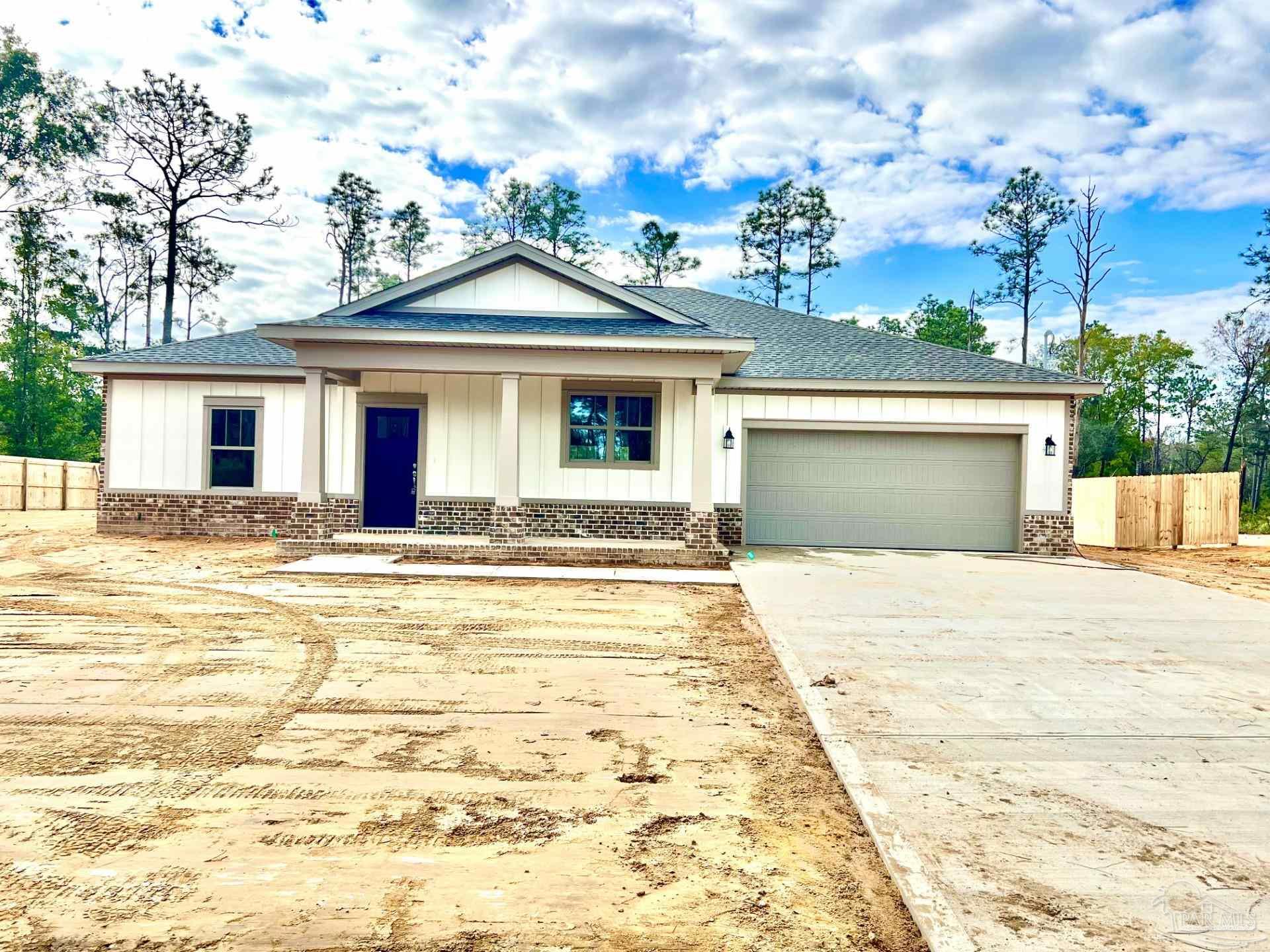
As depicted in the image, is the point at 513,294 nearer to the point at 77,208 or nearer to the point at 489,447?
the point at 489,447

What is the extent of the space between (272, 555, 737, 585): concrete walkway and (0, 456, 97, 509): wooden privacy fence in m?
14.7

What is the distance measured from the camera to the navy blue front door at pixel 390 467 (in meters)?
12.2

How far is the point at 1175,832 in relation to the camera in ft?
8.74

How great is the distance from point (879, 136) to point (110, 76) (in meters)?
26.5

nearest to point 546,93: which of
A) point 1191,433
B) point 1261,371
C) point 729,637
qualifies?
point 729,637

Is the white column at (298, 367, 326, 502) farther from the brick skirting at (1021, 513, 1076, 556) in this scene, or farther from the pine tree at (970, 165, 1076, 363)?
the pine tree at (970, 165, 1076, 363)

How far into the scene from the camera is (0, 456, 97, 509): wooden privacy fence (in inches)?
728

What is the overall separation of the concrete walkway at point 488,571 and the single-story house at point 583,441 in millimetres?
1463

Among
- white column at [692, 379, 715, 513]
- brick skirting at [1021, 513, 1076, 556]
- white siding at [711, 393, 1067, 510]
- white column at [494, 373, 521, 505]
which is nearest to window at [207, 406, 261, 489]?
white column at [494, 373, 521, 505]

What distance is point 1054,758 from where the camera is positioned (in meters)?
3.40

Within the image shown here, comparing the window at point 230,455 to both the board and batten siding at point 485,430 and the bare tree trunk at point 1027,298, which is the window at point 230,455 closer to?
the board and batten siding at point 485,430

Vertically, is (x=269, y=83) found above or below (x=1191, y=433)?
above

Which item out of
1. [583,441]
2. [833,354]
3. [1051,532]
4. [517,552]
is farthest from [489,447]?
[1051,532]

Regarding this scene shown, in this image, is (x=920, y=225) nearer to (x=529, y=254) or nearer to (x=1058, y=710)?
(x=529, y=254)
